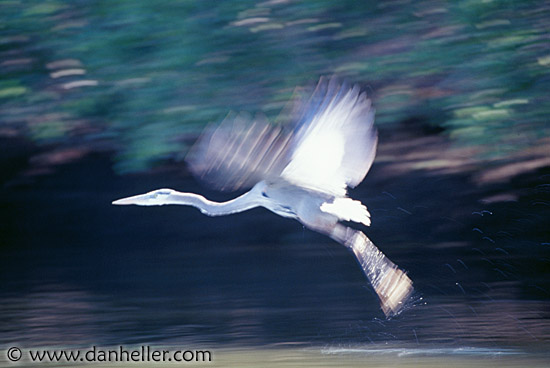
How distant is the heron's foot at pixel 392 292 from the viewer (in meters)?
3.09

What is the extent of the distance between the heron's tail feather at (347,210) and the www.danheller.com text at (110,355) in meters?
0.83

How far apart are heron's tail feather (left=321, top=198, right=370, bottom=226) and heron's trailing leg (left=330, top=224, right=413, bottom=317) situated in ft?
0.30

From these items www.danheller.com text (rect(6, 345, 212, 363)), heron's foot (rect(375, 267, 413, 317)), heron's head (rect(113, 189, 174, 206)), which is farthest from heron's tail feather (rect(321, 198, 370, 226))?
www.danheller.com text (rect(6, 345, 212, 363))

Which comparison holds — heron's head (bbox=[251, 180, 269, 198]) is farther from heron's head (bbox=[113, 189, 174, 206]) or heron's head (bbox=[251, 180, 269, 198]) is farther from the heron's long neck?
heron's head (bbox=[113, 189, 174, 206])

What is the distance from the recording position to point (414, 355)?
3271mm

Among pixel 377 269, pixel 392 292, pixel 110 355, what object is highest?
pixel 377 269

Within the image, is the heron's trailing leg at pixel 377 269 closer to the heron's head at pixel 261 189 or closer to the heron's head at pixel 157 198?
the heron's head at pixel 261 189

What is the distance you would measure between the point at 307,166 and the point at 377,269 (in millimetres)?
586

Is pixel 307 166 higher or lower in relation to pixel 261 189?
higher

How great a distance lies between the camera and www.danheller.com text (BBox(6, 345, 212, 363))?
3.30 m

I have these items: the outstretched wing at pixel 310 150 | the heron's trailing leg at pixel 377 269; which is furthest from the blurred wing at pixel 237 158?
the heron's trailing leg at pixel 377 269

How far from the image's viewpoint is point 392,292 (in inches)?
123

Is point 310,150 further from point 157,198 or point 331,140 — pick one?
point 157,198

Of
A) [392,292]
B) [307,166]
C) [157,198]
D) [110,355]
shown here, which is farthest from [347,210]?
[110,355]
